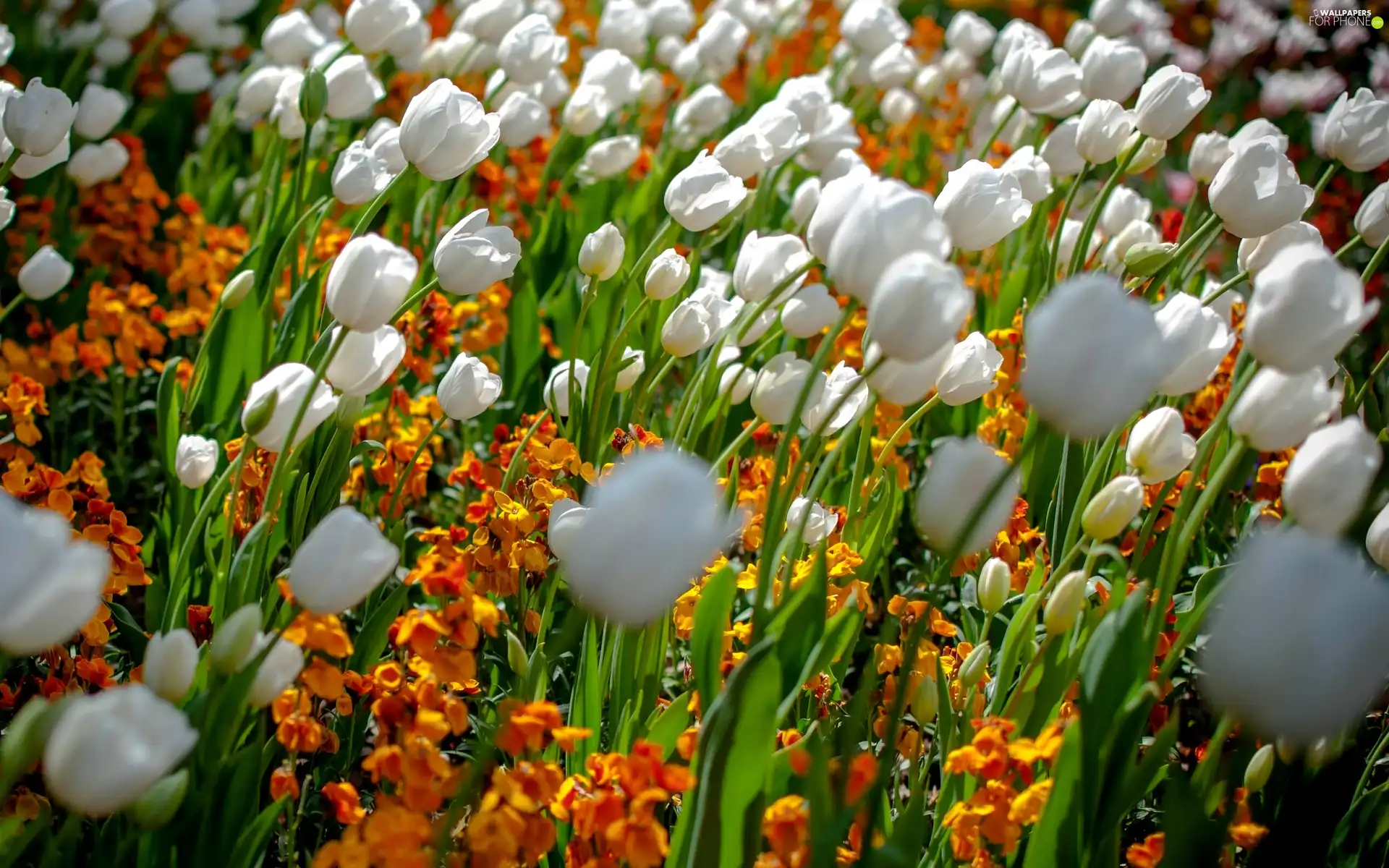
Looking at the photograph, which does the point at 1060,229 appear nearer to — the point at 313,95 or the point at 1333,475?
the point at 1333,475

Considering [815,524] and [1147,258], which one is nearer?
[815,524]

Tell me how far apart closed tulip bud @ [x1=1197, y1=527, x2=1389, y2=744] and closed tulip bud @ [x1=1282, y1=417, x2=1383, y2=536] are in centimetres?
21

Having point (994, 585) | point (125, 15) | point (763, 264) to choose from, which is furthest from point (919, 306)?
point (125, 15)

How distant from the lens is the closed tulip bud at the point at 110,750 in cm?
89

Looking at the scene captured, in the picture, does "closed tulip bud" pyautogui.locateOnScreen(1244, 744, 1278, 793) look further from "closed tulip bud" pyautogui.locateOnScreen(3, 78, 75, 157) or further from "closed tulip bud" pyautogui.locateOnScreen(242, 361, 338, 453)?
"closed tulip bud" pyautogui.locateOnScreen(3, 78, 75, 157)

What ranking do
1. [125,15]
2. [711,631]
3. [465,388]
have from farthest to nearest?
[125,15] → [465,388] → [711,631]

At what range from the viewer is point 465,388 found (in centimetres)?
152

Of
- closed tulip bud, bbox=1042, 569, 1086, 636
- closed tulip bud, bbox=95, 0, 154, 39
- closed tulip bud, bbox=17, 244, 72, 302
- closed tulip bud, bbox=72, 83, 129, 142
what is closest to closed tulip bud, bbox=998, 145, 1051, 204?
closed tulip bud, bbox=1042, 569, 1086, 636

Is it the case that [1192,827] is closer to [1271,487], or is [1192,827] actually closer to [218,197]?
[1271,487]

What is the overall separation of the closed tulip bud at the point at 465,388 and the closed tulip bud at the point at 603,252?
25 centimetres

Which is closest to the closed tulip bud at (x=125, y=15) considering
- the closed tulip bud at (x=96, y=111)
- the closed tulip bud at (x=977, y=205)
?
the closed tulip bud at (x=96, y=111)

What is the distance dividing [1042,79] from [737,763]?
1556 millimetres

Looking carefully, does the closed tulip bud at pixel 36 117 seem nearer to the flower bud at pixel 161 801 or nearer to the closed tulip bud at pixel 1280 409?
the flower bud at pixel 161 801

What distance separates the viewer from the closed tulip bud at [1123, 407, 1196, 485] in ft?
4.30
